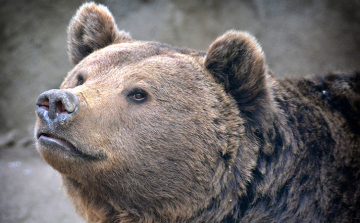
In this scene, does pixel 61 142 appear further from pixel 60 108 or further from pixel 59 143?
pixel 60 108

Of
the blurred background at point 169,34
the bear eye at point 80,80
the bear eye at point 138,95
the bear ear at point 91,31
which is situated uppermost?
the blurred background at point 169,34

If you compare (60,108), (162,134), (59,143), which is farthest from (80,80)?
(162,134)

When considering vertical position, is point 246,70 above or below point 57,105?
above

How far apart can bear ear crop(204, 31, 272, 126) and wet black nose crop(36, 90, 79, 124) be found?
164cm

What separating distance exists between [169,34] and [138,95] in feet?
22.7

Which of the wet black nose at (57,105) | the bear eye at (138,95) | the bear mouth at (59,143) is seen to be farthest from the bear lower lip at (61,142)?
the bear eye at (138,95)

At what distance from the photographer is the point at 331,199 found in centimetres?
403

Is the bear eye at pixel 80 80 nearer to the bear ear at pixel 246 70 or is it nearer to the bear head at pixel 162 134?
the bear head at pixel 162 134

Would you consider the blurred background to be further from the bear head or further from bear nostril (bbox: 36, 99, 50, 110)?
bear nostril (bbox: 36, 99, 50, 110)

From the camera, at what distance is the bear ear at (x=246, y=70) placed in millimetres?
4102

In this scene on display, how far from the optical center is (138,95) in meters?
4.01

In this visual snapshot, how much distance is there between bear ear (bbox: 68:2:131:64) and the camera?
16.7 feet

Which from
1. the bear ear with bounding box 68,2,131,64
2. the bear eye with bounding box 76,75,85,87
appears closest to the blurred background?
the bear ear with bounding box 68,2,131,64

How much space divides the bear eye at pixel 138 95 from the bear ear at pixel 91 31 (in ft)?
4.63
